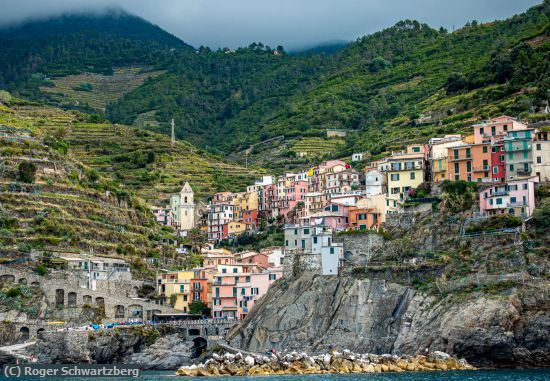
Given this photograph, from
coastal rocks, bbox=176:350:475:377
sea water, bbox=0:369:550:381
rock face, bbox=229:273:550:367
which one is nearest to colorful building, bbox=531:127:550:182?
rock face, bbox=229:273:550:367

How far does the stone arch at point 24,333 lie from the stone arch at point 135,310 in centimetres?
971

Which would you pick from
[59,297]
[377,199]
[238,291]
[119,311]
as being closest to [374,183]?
[377,199]

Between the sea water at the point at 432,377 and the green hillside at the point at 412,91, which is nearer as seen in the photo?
the sea water at the point at 432,377

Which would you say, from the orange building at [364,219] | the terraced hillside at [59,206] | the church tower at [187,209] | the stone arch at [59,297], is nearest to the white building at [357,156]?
the church tower at [187,209]

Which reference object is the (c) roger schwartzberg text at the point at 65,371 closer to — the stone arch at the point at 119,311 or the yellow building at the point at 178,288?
the stone arch at the point at 119,311

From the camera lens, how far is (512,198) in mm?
82562

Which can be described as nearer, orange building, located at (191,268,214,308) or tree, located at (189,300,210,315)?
tree, located at (189,300,210,315)

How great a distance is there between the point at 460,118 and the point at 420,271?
41.5 meters

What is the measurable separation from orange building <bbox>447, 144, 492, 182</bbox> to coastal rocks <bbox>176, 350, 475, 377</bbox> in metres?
21.0

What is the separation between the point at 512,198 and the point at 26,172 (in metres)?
48.9

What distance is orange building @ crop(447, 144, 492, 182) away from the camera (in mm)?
90000

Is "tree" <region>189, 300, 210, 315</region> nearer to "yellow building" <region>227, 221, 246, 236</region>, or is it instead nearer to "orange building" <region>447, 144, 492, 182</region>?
"yellow building" <region>227, 221, 246, 236</region>

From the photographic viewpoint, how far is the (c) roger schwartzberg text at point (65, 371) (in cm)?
7938

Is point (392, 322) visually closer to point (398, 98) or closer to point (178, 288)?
point (178, 288)
